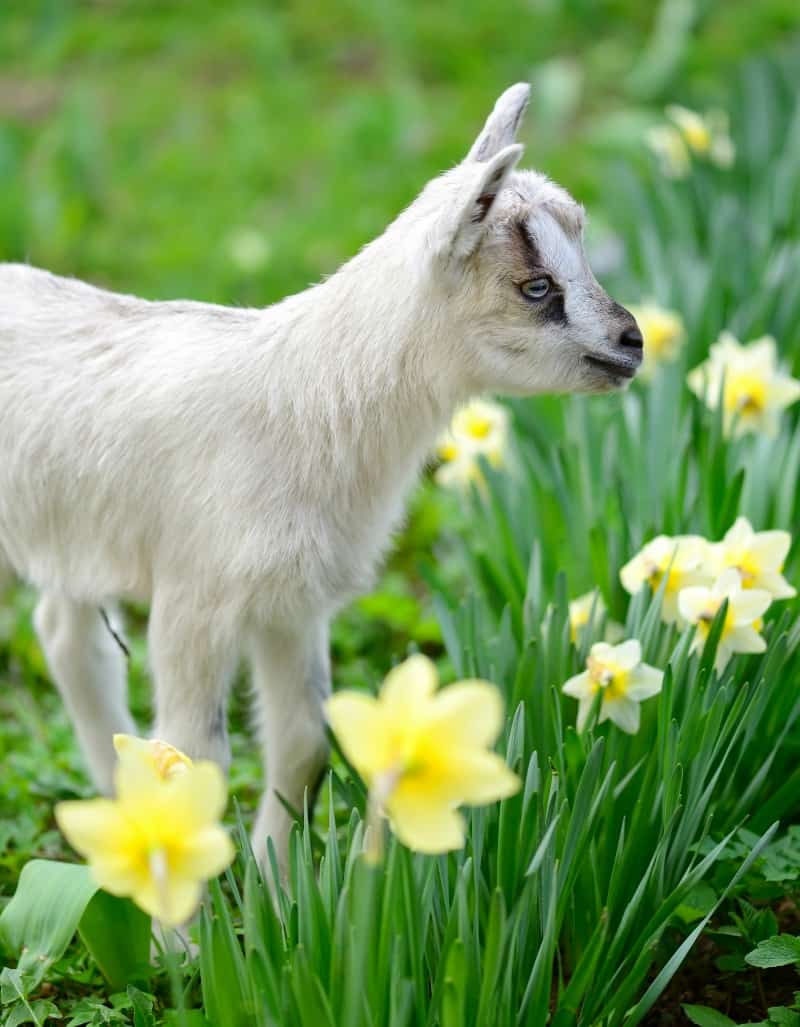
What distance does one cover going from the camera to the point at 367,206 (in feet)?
20.8

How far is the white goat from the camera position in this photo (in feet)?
7.64

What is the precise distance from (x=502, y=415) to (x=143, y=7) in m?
6.09

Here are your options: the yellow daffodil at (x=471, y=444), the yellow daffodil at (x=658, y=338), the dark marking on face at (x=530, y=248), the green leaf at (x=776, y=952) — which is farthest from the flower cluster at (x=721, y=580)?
the yellow daffodil at (x=658, y=338)

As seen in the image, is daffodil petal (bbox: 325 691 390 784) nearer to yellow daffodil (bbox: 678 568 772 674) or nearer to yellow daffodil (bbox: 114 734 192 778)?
yellow daffodil (bbox: 114 734 192 778)

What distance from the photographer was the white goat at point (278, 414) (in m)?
2.33

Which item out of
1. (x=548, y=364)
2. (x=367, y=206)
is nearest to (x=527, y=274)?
(x=548, y=364)

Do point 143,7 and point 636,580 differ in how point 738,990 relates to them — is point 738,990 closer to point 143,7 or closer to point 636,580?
point 636,580

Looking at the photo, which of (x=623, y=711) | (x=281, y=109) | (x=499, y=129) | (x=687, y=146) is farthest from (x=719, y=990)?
(x=281, y=109)

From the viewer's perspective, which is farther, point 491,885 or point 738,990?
point 738,990

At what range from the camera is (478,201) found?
2.21 m

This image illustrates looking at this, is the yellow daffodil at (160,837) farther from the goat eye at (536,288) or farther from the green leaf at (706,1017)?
the goat eye at (536,288)

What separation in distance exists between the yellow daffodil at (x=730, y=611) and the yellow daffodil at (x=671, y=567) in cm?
9

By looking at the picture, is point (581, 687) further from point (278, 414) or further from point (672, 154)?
point (672, 154)

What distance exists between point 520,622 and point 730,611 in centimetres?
65
